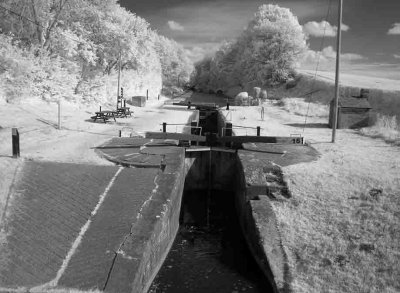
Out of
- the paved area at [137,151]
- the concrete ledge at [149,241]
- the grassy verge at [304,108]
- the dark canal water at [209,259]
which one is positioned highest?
the grassy verge at [304,108]

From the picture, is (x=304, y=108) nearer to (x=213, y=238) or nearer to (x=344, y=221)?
(x=213, y=238)

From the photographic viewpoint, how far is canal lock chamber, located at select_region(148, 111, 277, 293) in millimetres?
9273

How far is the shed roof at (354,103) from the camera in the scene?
22234 mm

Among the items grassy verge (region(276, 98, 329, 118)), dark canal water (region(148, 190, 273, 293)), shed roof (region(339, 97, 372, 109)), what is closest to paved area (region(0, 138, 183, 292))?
dark canal water (region(148, 190, 273, 293))

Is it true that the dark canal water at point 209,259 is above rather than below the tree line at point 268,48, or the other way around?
below

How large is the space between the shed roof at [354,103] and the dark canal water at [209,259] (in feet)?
37.9

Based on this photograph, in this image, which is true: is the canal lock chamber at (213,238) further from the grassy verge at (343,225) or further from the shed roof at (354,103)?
the shed roof at (354,103)

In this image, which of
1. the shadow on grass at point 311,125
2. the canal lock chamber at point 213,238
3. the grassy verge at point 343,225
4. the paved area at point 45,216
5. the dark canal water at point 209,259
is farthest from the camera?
the shadow on grass at point 311,125

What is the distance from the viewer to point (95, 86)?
33094mm

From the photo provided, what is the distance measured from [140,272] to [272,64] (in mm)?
50927

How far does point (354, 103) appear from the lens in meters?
22.7

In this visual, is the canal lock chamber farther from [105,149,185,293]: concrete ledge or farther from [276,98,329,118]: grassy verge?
[276,98,329,118]: grassy verge

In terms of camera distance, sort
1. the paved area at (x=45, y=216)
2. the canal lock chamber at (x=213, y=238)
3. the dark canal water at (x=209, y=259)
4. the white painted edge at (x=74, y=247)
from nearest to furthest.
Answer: the white painted edge at (x=74, y=247) → the paved area at (x=45, y=216) → the dark canal water at (x=209, y=259) → the canal lock chamber at (x=213, y=238)

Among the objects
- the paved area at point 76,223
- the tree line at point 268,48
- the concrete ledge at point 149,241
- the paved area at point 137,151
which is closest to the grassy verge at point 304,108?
the paved area at point 137,151
